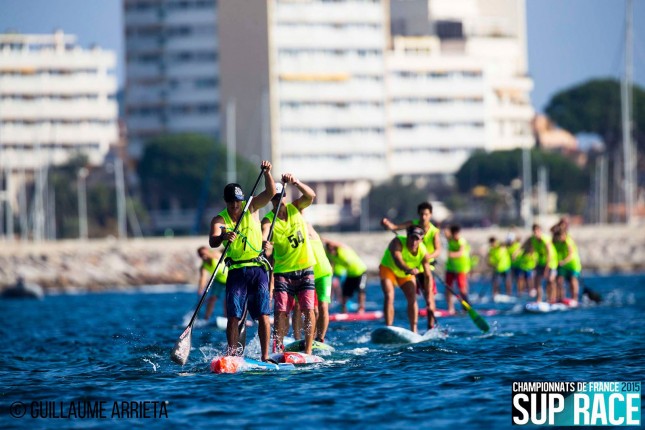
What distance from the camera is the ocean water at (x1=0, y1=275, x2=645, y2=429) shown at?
13.9m

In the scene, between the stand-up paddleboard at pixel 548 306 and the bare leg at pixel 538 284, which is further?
the bare leg at pixel 538 284

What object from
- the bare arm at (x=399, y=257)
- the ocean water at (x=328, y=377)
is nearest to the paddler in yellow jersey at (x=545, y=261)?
the ocean water at (x=328, y=377)

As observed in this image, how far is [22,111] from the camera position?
118625mm

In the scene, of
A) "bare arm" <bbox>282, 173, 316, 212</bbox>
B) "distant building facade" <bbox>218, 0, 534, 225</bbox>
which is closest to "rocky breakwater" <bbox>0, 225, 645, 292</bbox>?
"distant building facade" <bbox>218, 0, 534, 225</bbox>

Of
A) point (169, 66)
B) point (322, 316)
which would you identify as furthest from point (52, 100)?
point (322, 316)

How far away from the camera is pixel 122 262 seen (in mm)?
74562

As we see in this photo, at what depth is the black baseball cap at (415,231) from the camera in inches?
814

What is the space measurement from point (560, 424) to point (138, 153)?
11459cm

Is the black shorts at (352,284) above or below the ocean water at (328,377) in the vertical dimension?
above

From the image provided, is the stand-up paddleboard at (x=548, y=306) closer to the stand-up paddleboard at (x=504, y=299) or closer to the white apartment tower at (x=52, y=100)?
the stand-up paddleboard at (x=504, y=299)

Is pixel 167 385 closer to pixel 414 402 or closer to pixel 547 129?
pixel 414 402

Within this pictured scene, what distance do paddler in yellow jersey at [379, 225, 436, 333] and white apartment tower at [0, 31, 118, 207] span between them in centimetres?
9795

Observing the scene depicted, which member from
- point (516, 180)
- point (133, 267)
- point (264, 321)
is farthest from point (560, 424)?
point (516, 180)

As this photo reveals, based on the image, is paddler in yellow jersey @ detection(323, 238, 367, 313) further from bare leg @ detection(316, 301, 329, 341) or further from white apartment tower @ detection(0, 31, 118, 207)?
white apartment tower @ detection(0, 31, 118, 207)
